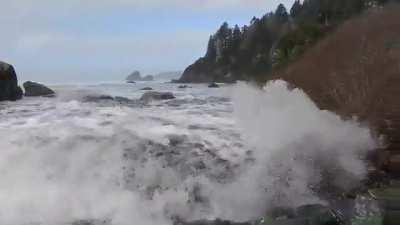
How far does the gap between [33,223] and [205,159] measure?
291 centimetres

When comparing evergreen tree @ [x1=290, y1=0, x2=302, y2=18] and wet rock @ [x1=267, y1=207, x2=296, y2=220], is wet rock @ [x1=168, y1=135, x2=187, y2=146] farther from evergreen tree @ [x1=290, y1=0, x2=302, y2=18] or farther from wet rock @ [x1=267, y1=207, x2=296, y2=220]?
evergreen tree @ [x1=290, y1=0, x2=302, y2=18]

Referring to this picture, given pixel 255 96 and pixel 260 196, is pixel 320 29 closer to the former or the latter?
pixel 255 96

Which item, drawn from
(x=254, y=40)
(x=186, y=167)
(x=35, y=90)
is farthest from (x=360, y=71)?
(x=254, y=40)

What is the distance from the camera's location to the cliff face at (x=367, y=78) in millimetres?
9648

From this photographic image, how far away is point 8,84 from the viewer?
31.4 m

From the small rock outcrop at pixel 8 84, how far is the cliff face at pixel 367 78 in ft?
61.3

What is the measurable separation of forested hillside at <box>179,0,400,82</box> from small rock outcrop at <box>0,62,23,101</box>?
15.4 metres

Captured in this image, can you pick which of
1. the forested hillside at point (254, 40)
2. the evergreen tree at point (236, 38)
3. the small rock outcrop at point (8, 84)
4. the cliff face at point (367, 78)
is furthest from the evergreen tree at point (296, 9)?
the cliff face at point (367, 78)

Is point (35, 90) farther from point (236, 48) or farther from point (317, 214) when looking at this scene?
point (236, 48)

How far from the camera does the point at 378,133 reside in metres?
9.28

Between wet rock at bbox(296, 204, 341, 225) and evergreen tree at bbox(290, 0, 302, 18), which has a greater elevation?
evergreen tree at bbox(290, 0, 302, 18)

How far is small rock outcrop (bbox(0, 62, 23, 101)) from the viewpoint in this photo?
30719mm

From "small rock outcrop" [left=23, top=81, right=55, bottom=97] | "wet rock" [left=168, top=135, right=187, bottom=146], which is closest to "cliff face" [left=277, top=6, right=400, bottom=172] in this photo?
"wet rock" [left=168, top=135, right=187, bottom=146]

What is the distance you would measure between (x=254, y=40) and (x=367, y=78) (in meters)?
51.7
